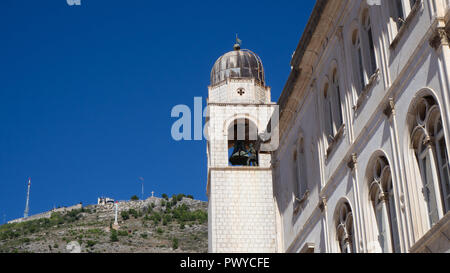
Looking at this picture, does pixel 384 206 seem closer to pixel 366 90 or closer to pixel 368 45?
pixel 366 90

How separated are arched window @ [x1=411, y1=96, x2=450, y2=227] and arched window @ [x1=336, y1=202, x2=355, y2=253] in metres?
4.45

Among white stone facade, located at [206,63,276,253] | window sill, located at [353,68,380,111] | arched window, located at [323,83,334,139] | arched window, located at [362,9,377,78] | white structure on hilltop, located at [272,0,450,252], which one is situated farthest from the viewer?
white stone facade, located at [206,63,276,253]

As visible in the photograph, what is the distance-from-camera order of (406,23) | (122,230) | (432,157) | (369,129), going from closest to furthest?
(432,157) < (406,23) < (369,129) < (122,230)

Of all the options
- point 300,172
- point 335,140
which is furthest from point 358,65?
point 300,172

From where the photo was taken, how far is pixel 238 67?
38.2m

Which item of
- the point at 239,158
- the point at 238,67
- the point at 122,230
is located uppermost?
the point at 122,230

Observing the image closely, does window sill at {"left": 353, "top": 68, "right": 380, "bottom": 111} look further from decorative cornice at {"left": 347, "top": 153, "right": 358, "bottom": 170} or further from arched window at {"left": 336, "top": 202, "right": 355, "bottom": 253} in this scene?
arched window at {"left": 336, "top": 202, "right": 355, "bottom": 253}

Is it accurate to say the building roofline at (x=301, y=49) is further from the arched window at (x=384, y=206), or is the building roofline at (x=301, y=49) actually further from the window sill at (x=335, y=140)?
the arched window at (x=384, y=206)

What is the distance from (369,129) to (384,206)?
188cm

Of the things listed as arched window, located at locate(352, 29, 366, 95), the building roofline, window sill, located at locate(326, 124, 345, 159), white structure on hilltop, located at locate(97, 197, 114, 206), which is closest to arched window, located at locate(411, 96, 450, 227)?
arched window, located at locate(352, 29, 366, 95)

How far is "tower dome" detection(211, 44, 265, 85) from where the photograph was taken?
38.0 meters
